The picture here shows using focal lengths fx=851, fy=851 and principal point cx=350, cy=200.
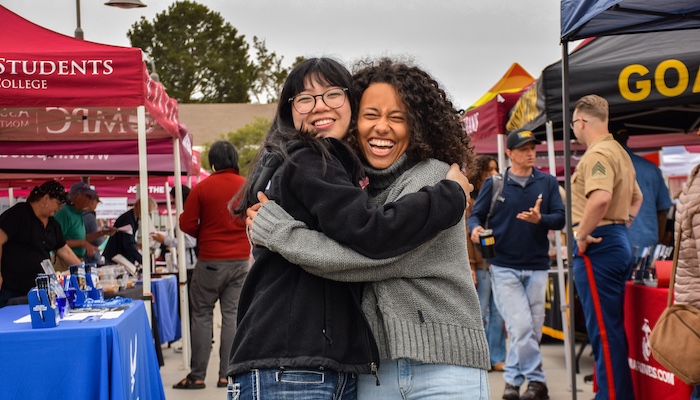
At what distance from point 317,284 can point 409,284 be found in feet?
0.84

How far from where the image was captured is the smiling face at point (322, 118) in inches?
97.7

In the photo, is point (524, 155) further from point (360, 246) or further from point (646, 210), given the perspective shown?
point (360, 246)

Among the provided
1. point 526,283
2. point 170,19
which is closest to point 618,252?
→ point 526,283

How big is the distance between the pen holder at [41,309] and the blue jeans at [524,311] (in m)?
3.58

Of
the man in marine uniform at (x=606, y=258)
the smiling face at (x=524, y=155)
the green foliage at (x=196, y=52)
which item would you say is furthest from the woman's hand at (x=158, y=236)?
the green foliage at (x=196, y=52)

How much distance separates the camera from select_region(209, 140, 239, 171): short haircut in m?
7.58

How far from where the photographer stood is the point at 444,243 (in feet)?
7.86

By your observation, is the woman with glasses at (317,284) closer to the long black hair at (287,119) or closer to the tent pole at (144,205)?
the long black hair at (287,119)

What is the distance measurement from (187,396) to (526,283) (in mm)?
3080

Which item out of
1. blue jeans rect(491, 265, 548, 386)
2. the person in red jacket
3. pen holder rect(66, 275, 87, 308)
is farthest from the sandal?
pen holder rect(66, 275, 87, 308)

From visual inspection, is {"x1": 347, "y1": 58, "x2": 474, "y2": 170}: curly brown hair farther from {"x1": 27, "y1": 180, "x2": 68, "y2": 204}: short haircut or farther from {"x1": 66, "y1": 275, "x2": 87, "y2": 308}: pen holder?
{"x1": 27, "y1": 180, "x2": 68, "y2": 204}: short haircut

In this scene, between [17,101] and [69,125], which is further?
[69,125]

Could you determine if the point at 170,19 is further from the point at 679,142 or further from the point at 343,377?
the point at 343,377

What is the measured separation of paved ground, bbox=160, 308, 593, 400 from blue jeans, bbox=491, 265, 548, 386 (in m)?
0.41
